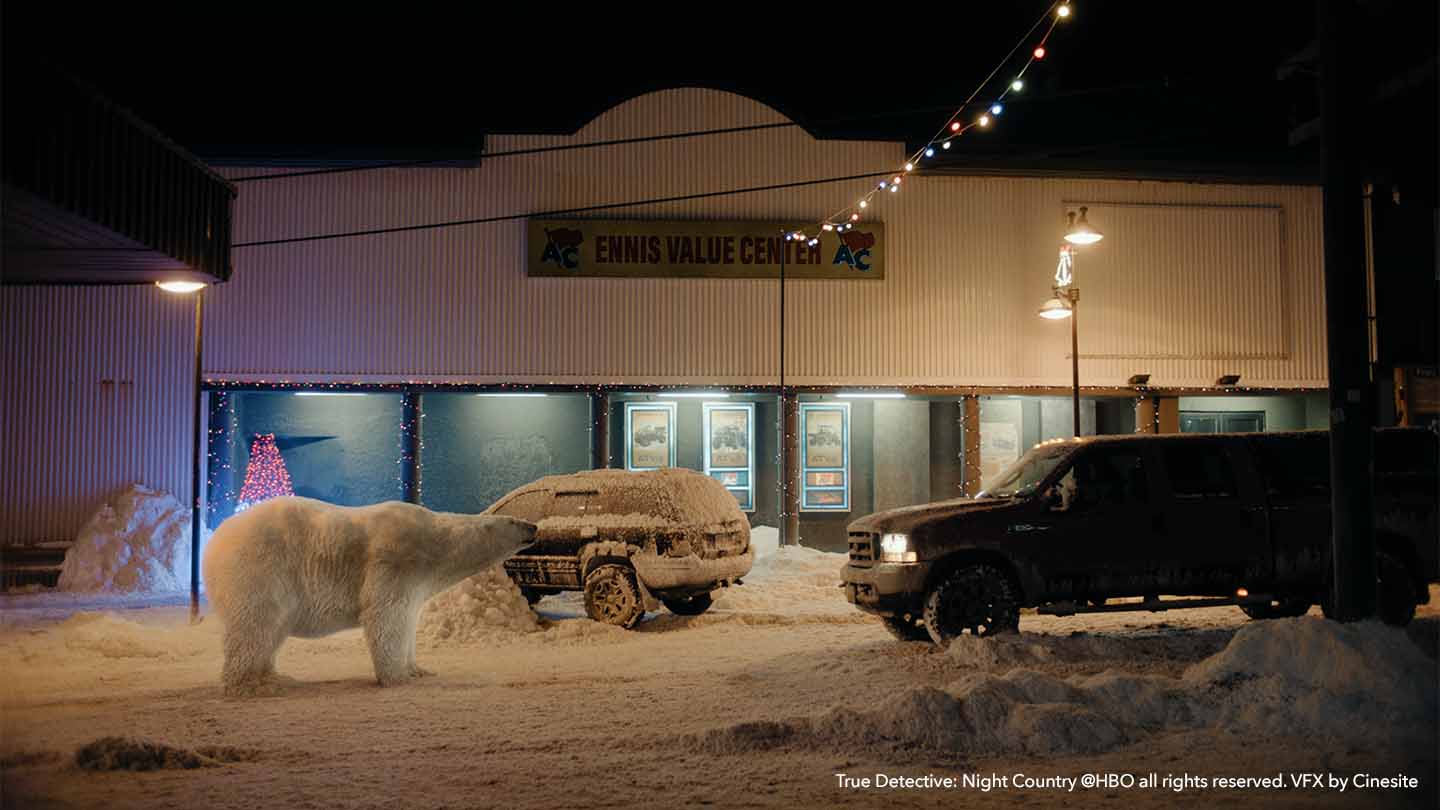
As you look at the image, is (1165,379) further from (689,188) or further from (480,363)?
(480,363)

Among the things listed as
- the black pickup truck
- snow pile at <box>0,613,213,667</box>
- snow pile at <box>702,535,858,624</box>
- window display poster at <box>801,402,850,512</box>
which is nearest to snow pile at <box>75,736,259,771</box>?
snow pile at <box>0,613,213,667</box>

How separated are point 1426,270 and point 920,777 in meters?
20.5

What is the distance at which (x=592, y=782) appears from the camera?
6305 mm

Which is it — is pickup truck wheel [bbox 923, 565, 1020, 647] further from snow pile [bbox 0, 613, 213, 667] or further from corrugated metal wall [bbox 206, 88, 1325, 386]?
corrugated metal wall [bbox 206, 88, 1325, 386]

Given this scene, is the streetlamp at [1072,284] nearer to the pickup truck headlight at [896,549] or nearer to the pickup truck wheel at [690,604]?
the pickup truck wheel at [690,604]

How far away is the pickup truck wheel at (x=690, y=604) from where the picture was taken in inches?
545

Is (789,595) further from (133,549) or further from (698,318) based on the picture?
(133,549)

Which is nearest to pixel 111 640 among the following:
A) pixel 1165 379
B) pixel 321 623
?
pixel 321 623

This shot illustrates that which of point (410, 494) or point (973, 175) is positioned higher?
point (973, 175)

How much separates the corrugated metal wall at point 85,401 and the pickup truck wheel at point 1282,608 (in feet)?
59.8

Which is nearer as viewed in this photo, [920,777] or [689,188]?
[920,777]

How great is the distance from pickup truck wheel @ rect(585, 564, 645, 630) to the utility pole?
24.0 ft

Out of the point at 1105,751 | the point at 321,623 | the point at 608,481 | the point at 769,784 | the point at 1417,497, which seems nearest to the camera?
the point at 769,784

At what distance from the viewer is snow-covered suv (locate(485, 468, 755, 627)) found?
1266 cm
